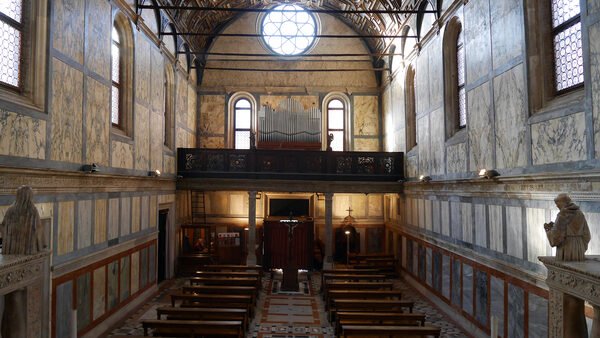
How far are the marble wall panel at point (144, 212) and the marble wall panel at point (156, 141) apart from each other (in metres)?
1.23

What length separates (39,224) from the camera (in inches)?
236

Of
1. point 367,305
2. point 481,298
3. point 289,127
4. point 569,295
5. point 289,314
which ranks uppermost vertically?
point 289,127

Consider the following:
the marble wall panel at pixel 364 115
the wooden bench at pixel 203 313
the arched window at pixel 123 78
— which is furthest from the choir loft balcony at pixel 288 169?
the wooden bench at pixel 203 313

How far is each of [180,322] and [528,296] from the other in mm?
7595

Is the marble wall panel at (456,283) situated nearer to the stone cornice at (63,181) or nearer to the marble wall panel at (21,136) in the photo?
the stone cornice at (63,181)

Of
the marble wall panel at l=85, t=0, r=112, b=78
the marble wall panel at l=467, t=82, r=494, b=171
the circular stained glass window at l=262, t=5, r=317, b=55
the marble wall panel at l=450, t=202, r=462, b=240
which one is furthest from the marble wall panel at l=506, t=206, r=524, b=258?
the circular stained glass window at l=262, t=5, r=317, b=55

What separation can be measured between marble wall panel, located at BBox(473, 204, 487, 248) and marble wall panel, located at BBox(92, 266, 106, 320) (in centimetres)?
1001

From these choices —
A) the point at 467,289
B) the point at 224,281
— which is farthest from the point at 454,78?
the point at 224,281

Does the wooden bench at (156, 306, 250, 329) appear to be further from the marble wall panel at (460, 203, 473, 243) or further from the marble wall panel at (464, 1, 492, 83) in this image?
the marble wall panel at (464, 1, 492, 83)

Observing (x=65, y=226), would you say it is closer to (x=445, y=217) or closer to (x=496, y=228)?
(x=496, y=228)

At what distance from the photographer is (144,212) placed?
1507cm

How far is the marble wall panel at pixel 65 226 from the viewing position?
9.60m

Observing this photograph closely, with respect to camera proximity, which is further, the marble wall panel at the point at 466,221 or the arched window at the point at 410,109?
the arched window at the point at 410,109

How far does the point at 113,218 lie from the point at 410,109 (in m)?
12.3
